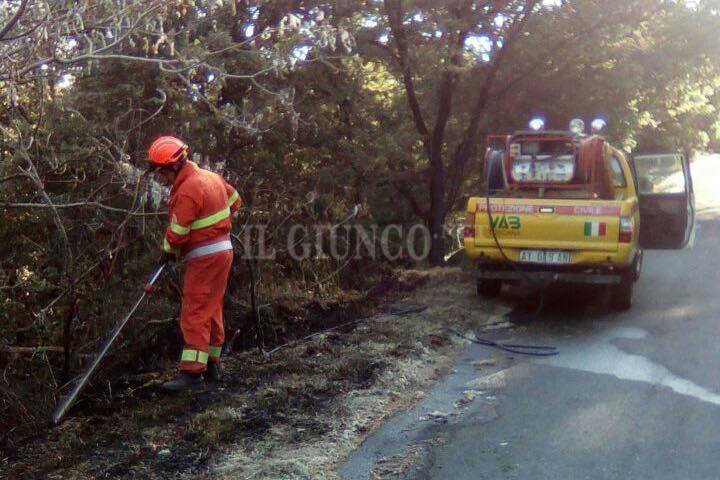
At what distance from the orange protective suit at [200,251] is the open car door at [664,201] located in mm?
6365

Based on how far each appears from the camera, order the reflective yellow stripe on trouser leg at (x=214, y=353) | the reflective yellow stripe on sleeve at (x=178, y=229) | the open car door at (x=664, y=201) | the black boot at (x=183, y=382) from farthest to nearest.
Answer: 1. the open car door at (x=664, y=201)
2. the reflective yellow stripe on trouser leg at (x=214, y=353)
3. the black boot at (x=183, y=382)
4. the reflective yellow stripe on sleeve at (x=178, y=229)

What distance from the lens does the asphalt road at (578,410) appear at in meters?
5.00

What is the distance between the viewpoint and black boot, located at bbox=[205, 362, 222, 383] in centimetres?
661

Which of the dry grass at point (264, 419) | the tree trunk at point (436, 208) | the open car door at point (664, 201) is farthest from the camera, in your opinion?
the tree trunk at point (436, 208)

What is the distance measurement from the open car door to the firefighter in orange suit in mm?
6369

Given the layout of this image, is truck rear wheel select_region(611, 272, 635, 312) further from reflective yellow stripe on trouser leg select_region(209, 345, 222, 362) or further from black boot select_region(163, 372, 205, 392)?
black boot select_region(163, 372, 205, 392)

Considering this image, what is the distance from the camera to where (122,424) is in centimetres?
575

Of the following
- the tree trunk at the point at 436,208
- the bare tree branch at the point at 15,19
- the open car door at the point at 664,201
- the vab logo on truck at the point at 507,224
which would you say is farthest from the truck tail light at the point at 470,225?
the bare tree branch at the point at 15,19

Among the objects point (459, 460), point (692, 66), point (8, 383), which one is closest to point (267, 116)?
point (8, 383)

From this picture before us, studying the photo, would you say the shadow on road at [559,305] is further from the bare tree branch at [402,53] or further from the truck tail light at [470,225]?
the bare tree branch at [402,53]

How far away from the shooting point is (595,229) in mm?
8891

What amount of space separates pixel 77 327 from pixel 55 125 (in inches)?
69.6

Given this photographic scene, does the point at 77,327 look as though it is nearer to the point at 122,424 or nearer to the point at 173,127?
the point at 122,424

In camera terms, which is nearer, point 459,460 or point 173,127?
point 459,460
